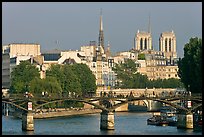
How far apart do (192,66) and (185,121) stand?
28.1 ft

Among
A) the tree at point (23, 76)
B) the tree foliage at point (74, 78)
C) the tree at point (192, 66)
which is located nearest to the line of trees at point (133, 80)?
the tree foliage at point (74, 78)

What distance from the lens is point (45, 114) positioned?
2879 inches

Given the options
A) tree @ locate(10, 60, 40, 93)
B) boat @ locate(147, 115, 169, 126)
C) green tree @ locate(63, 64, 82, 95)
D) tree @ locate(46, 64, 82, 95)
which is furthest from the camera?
green tree @ locate(63, 64, 82, 95)

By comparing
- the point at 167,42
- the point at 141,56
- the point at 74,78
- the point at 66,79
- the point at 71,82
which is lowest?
the point at 71,82

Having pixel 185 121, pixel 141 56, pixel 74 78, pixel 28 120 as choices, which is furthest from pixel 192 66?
pixel 141 56

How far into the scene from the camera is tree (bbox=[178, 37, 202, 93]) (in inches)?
2352

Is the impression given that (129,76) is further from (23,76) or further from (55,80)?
(55,80)

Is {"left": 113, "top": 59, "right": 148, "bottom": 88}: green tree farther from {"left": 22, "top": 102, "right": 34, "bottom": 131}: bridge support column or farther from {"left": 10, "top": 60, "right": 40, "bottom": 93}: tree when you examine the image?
{"left": 22, "top": 102, "right": 34, "bottom": 131}: bridge support column

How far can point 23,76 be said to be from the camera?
90500 mm

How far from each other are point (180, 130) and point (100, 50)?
2999 inches

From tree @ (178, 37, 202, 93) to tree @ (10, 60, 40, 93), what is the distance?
22.6 metres

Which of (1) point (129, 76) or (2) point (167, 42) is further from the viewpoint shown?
(2) point (167, 42)

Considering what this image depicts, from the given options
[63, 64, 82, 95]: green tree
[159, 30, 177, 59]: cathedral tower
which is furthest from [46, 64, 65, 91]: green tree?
[159, 30, 177, 59]: cathedral tower

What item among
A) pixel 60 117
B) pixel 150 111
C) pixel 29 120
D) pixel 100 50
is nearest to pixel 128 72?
pixel 100 50
